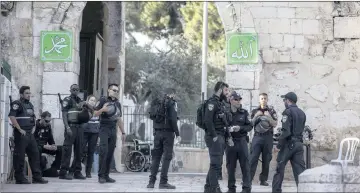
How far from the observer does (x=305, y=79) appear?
15289 millimetres

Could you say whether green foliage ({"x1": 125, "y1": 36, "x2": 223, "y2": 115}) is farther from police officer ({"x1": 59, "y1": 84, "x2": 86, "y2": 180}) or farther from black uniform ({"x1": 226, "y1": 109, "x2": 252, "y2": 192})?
black uniform ({"x1": 226, "y1": 109, "x2": 252, "y2": 192})

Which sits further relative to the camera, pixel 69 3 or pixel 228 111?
pixel 69 3

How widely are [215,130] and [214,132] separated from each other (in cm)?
13

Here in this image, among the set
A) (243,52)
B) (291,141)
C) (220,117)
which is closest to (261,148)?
(291,141)

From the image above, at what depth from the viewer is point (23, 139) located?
520 inches

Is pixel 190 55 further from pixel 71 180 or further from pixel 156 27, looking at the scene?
pixel 71 180

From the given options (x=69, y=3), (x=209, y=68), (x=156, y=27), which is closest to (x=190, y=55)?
(x=209, y=68)

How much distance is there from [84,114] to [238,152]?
132 inches

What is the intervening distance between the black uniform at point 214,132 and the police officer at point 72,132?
→ 3218 mm

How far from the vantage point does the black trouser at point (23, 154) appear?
1320 centimetres

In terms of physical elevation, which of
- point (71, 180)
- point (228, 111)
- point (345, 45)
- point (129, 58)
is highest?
point (129, 58)

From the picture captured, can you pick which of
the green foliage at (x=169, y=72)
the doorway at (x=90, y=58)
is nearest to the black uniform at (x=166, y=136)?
the doorway at (x=90, y=58)

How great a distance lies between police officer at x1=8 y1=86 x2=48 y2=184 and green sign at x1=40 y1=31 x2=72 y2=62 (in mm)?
2260

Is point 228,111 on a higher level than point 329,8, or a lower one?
lower
